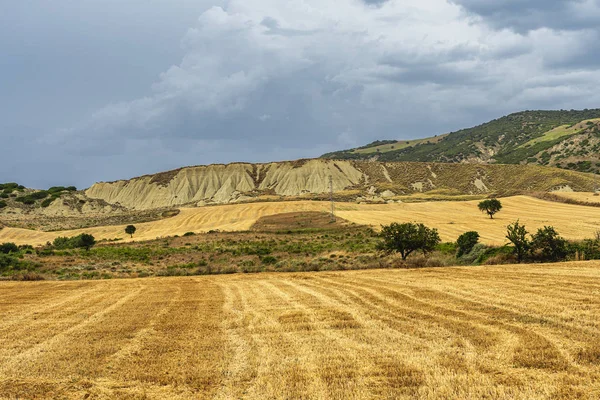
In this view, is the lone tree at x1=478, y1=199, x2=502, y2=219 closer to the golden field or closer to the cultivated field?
the golden field

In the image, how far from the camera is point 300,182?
171 meters

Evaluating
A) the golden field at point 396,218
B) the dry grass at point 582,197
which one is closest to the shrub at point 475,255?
the golden field at point 396,218

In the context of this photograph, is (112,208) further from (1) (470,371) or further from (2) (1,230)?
(1) (470,371)

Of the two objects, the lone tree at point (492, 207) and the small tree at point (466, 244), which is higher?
the lone tree at point (492, 207)

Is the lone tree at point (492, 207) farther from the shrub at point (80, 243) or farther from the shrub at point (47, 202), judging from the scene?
the shrub at point (47, 202)

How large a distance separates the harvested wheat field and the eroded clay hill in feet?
419

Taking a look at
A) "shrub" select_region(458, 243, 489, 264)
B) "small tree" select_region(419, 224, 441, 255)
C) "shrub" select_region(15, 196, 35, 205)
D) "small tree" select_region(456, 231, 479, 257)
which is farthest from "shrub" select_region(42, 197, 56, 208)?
"shrub" select_region(458, 243, 489, 264)

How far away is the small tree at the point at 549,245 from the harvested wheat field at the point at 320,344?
459 inches

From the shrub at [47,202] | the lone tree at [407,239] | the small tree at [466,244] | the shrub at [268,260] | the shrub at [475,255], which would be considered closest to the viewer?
the shrub at [475,255]

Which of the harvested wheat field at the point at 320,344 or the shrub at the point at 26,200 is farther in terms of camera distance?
the shrub at the point at 26,200

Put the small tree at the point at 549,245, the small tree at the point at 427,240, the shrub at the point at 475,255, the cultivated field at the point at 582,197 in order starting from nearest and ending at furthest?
the small tree at the point at 549,245, the shrub at the point at 475,255, the small tree at the point at 427,240, the cultivated field at the point at 582,197

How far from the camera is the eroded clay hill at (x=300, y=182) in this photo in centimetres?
15312

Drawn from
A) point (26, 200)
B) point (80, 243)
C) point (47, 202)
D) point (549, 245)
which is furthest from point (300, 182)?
point (549, 245)

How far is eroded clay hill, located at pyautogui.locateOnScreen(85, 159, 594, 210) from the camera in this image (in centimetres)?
15312
